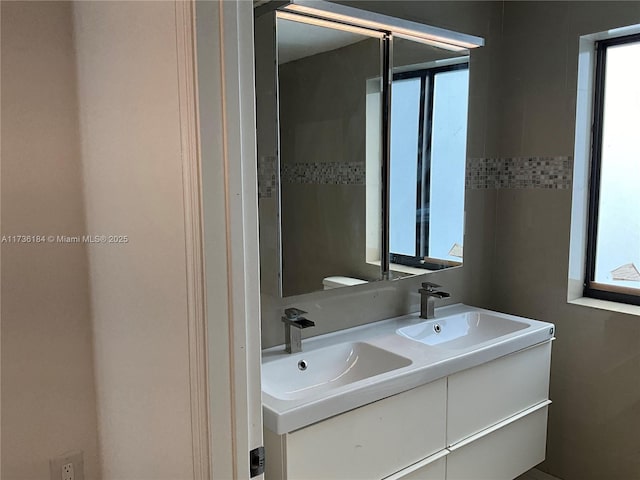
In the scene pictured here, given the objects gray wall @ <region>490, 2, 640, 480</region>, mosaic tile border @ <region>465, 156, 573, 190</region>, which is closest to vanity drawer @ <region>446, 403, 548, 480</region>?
gray wall @ <region>490, 2, 640, 480</region>

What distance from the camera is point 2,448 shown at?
1.42 m

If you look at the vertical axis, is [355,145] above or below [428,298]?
above

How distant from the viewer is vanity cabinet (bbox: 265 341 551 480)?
1.55 m

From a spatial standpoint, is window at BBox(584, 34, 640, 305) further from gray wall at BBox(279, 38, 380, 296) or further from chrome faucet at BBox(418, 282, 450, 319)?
gray wall at BBox(279, 38, 380, 296)

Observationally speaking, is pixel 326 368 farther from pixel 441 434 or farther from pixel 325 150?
pixel 325 150

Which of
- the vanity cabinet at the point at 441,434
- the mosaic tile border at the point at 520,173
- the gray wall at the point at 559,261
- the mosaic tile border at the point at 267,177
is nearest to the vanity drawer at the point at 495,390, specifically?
the vanity cabinet at the point at 441,434

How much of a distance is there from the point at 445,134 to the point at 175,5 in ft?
5.70

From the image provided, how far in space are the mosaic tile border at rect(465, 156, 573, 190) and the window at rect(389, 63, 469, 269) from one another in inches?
5.5

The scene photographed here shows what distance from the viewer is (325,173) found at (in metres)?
2.01

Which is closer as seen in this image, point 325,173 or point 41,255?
point 41,255

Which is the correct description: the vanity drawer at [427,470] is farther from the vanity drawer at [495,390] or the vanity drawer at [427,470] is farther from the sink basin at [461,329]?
the sink basin at [461,329]

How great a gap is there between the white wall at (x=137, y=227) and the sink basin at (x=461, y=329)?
119 centimetres

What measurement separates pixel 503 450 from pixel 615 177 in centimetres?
129

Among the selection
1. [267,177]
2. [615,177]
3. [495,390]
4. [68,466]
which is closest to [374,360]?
[495,390]
